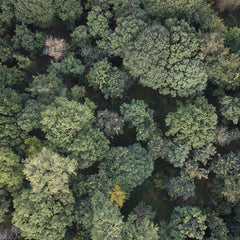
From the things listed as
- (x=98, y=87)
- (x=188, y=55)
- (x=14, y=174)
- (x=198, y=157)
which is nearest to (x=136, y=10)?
(x=188, y=55)

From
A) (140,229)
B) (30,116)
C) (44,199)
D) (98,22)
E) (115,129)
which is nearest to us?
(44,199)

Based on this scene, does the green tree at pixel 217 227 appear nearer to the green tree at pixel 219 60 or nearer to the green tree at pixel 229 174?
the green tree at pixel 229 174

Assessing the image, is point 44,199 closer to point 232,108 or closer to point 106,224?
point 106,224

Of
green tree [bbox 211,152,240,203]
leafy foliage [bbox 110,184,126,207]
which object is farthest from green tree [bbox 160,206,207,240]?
leafy foliage [bbox 110,184,126,207]

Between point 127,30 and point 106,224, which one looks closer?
point 106,224

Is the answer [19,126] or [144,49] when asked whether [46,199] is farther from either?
[144,49]

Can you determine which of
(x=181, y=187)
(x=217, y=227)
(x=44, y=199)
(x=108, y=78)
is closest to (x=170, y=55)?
(x=108, y=78)
